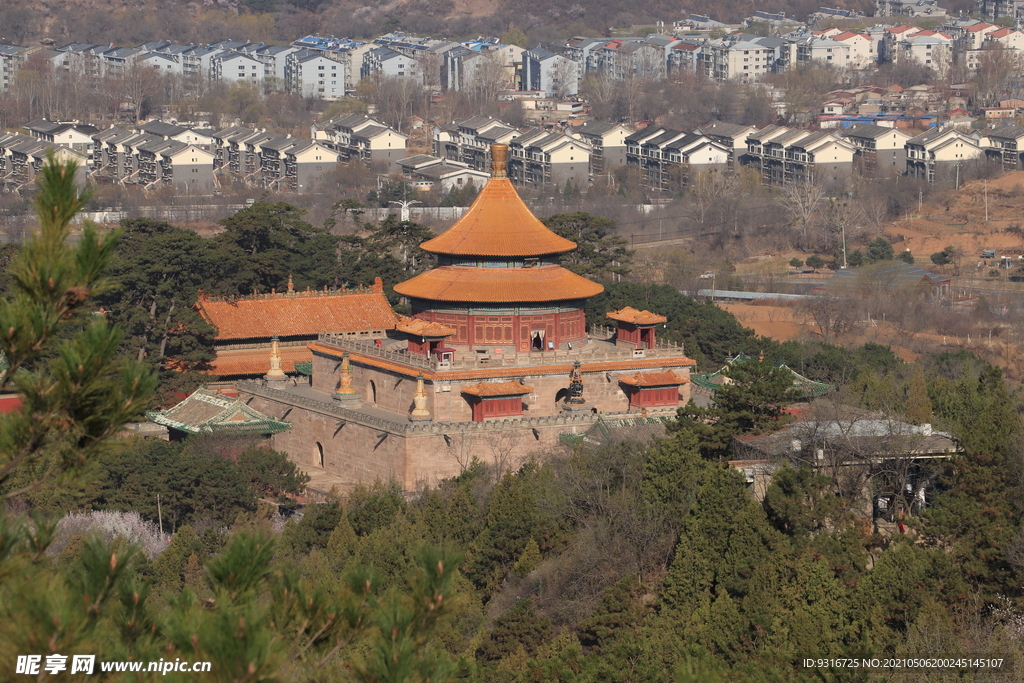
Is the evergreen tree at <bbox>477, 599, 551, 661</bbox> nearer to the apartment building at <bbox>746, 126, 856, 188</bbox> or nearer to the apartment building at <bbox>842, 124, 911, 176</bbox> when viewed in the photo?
the apartment building at <bbox>746, 126, 856, 188</bbox>

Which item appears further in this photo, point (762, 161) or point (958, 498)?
point (762, 161)

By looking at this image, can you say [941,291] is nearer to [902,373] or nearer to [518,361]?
[902,373]

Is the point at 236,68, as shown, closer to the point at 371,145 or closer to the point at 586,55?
the point at 586,55

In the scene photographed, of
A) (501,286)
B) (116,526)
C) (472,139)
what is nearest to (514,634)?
(116,526)

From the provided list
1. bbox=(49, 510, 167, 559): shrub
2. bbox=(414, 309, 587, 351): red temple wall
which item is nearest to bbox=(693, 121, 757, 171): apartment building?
bbox=(414, 309, 587, 351): red temple wall

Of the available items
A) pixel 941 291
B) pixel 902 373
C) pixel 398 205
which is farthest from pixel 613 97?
pixel 902 373

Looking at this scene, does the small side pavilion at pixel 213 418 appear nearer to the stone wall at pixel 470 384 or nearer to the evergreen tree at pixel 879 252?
the stone wall at pixel 470 384

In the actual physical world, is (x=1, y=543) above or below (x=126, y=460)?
above
